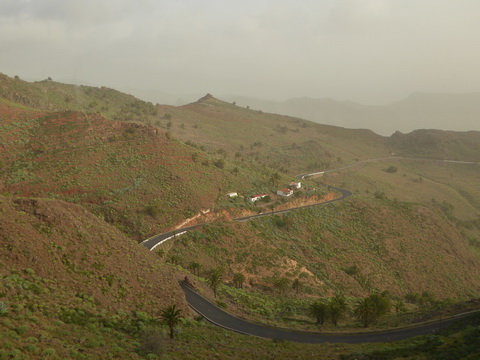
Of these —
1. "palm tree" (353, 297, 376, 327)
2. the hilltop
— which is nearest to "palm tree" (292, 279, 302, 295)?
the hilltop

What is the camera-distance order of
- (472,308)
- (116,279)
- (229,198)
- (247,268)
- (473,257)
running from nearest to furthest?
(116,279) → (472,308) → (247,268) → (229,198) → (473,257)

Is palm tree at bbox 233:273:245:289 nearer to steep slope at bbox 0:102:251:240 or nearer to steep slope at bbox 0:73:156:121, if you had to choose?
steep slope at bbox 0:102:251:240

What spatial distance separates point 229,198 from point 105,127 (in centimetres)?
3083

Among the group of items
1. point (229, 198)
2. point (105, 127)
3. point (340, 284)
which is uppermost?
point (105, 127)

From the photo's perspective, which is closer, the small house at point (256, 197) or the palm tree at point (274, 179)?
the small house at point (256, 197)

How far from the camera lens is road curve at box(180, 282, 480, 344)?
28078 millimetres

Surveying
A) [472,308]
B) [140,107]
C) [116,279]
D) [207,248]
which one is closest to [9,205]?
[116,279]

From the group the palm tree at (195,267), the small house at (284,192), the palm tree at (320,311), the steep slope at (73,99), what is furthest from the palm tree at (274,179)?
the steep slope at (73,99)

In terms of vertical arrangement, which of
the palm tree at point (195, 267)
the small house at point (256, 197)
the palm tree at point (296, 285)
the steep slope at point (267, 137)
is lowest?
the palm tree at point (296, 285)

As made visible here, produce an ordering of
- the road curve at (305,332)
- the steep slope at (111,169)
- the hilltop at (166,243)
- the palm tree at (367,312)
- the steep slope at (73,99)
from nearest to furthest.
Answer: the hilltop at (166,243), the road curve at (305,332), the palm tree at (367,312), the steep slope at (111,169), the steep slope at (73,99)

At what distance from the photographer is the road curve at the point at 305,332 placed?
28078 mm

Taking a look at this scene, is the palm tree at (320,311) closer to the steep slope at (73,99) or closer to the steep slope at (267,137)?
the steep slope at (267,137)

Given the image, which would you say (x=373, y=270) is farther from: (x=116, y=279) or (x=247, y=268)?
(x=116, y=279)

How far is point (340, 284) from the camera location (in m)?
50.2
